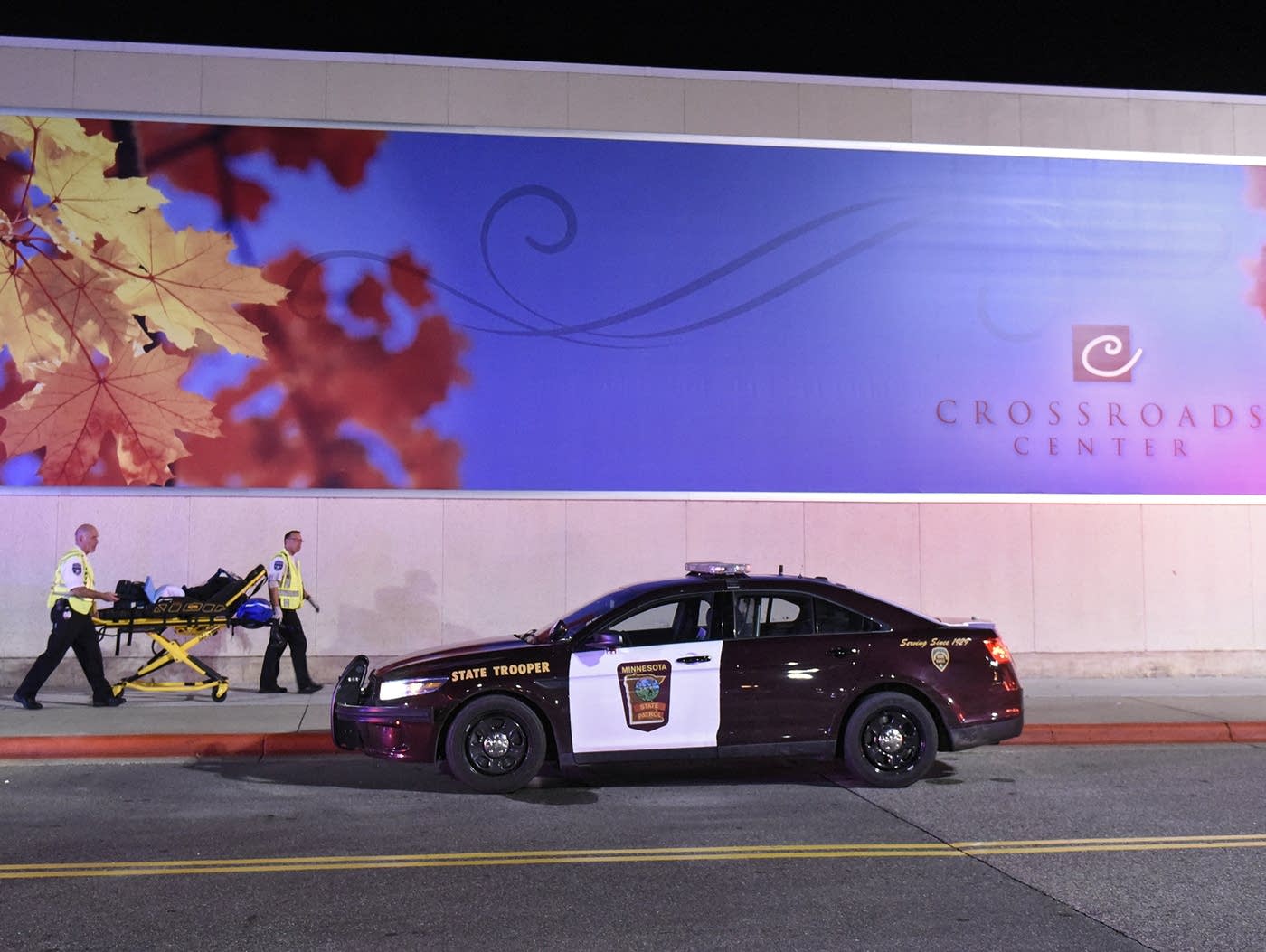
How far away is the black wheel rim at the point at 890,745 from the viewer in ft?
29.7

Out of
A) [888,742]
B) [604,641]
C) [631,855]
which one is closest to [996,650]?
[888,742]

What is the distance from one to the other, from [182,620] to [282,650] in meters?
1.53

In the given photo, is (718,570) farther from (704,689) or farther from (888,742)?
(888,742)

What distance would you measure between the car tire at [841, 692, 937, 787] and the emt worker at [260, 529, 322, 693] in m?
7.07

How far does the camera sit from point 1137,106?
16.5m

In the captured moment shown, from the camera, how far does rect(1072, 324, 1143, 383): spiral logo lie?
16250mm

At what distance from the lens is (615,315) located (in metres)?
15.6

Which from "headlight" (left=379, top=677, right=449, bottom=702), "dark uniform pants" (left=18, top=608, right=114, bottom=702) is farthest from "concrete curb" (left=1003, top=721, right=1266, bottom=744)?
"dark uniform pants" (left=18, top=608, right=114, bottom=702)

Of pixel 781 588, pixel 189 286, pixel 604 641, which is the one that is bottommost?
pixel 604 641

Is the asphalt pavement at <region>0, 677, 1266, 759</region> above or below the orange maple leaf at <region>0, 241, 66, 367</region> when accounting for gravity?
below

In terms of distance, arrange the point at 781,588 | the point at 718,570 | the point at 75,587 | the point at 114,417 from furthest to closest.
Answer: the point at 114,417, the point at 75,587, the point at 718,570, the point at 781,588

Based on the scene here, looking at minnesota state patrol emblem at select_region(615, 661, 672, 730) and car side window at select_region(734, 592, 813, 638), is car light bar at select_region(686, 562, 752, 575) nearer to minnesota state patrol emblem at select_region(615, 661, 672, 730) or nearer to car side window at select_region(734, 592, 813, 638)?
car side window at select_region(734, 592, 813, 638)

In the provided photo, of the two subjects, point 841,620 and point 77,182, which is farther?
point 77,182

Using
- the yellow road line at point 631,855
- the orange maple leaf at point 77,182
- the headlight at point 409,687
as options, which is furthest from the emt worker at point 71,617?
the yellow road line at point 631,855
